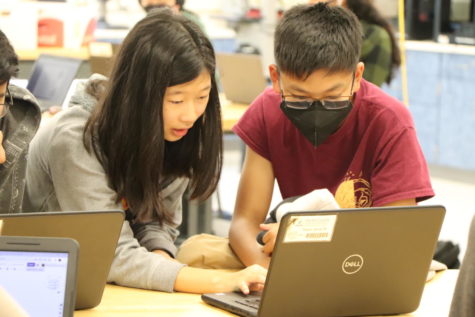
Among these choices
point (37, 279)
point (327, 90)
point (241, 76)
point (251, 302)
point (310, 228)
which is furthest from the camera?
point (241, 76)

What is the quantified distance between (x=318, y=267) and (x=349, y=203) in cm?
60

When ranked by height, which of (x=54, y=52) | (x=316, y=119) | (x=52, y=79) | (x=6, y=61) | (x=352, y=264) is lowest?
(x=54, y=52)

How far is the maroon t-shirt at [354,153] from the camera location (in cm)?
208

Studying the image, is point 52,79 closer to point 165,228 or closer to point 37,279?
point 165,228

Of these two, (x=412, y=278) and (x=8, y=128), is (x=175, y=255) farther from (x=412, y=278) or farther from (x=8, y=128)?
(x=412, y=278)

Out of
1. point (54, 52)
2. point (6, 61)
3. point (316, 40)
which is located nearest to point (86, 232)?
point (6, 61)

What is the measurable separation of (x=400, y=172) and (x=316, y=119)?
0.23 meters

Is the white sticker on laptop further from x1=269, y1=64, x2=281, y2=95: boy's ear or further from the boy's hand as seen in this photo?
x1=269, y1=64, x2=281, y2=95: boy's ear

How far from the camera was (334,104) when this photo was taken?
6.75 feet

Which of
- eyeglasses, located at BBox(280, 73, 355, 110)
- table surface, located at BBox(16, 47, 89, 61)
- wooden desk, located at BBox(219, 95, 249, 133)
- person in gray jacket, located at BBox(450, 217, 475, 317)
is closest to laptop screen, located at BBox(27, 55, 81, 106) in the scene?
wooden desk, located at BBox(219, 95, 249, 133)

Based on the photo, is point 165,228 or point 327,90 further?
point 165,228

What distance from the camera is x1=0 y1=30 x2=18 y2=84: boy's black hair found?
5.93 ft

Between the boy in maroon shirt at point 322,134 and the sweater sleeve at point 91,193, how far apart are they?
10.6 inches

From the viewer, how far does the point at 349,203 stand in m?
2.16
